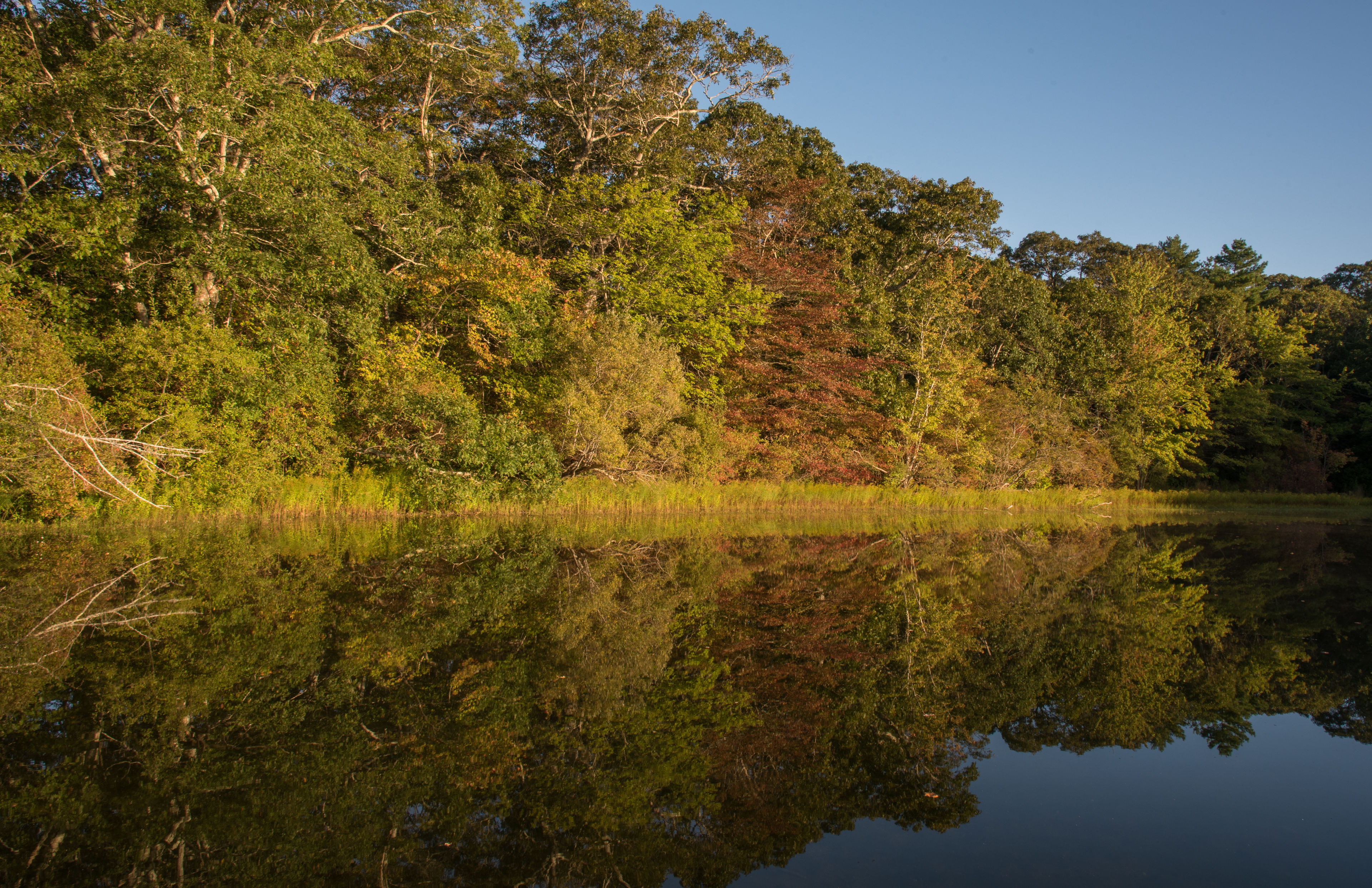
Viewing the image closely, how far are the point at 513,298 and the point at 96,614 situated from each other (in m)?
12.3

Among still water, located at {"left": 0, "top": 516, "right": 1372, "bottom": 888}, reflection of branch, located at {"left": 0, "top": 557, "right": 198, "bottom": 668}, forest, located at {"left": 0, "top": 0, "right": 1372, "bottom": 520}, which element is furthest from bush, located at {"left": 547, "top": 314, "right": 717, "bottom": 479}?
reflection of branch, located at {"left": 0, "top": 557, "right": 198, "bottom": 668}

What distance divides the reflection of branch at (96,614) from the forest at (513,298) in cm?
112

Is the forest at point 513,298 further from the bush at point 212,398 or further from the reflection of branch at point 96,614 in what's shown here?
the reflection of branch at point 96,614

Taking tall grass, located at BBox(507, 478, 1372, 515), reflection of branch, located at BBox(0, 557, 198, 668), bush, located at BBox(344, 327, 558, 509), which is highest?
bush, located at BBox(344, 327, 558, 509)

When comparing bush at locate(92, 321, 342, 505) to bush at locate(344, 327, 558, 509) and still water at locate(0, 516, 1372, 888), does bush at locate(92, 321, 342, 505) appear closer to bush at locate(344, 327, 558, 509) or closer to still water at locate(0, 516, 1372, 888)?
bush at locate(344, 327, 558, 509)

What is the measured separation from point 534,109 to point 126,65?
1232 cm

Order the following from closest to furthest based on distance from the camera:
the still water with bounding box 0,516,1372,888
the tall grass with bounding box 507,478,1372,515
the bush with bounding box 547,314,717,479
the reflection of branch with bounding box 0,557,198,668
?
the still water with bounding box 0,516,1372,888 < the reflection of branch with bounding box 0,557,198,668 < the bush with bounding box 547,314,717,479 < the tall grass with bounding box 507,478,1372,515

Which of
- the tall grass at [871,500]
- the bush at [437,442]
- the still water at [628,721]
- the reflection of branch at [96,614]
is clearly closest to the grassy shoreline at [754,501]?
the tall grass at [871,500]

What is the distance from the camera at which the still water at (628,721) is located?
10.4ft

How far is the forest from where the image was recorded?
13195 millimetres

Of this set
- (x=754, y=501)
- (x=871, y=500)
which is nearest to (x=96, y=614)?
(x=754, y=501)

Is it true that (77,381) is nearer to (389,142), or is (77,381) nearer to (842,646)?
(389,142)

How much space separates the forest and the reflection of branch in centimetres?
112

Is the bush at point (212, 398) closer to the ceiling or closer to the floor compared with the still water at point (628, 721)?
closer to the ceiling
